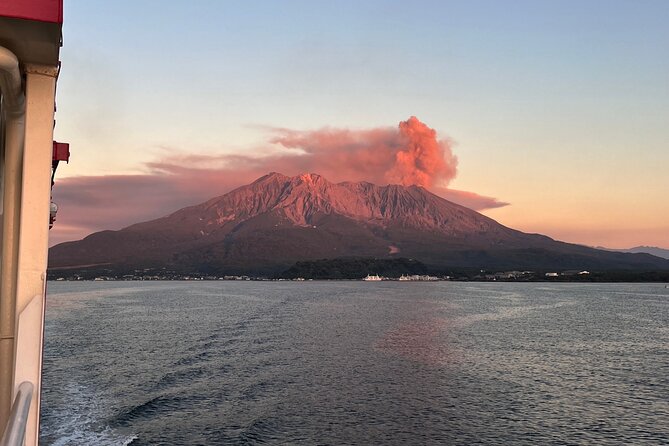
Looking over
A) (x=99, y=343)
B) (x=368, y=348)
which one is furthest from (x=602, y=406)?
(x=99, y=343)

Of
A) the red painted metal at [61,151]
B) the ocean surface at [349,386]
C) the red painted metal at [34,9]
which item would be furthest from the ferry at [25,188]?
the ocean surface at [349,386]

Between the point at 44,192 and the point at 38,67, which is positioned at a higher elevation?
the point at 38,67

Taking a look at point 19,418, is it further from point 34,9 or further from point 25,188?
point 34,9

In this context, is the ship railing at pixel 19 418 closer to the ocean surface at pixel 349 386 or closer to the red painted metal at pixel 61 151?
the red painted metal at pixel 61 151

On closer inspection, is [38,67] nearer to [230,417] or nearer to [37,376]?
[37,376]

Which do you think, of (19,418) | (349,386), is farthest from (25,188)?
(349,386)

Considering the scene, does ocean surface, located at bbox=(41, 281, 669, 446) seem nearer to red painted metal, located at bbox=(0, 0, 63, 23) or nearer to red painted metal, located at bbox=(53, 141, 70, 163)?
red painted metal, located at bbox=(53, 141, 70, 163)
